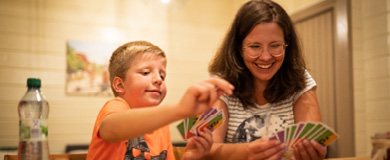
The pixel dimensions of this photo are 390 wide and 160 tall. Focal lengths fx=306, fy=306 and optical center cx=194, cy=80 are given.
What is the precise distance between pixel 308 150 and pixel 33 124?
0.72 meters

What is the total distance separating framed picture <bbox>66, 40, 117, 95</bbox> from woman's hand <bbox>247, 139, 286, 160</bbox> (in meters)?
0.44

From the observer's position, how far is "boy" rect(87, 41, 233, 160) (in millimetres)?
651

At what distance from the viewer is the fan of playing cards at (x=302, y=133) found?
0.84 meters

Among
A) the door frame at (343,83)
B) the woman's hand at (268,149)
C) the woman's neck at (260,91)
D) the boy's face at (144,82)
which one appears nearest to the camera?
the boy's face at (144,82)

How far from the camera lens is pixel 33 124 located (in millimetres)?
735

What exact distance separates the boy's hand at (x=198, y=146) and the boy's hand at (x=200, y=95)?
0.22 m

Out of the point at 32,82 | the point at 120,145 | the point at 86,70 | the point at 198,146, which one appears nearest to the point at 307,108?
the point at 198,146

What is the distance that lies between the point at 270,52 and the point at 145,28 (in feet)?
1.28

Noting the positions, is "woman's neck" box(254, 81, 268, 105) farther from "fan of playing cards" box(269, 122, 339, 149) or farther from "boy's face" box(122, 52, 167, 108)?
"boy's face" box(122, 52, 167, 108)

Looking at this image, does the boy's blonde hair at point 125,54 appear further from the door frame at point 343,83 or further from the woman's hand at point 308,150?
the door frame at point 343,83

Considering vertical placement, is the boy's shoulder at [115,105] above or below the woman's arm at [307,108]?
above

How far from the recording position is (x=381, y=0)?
4.08 ft

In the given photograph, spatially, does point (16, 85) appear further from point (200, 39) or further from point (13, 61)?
point (200, 39)

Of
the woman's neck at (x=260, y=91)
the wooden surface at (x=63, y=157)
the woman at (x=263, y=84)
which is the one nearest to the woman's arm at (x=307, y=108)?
the woman at (x=263, y=84)
